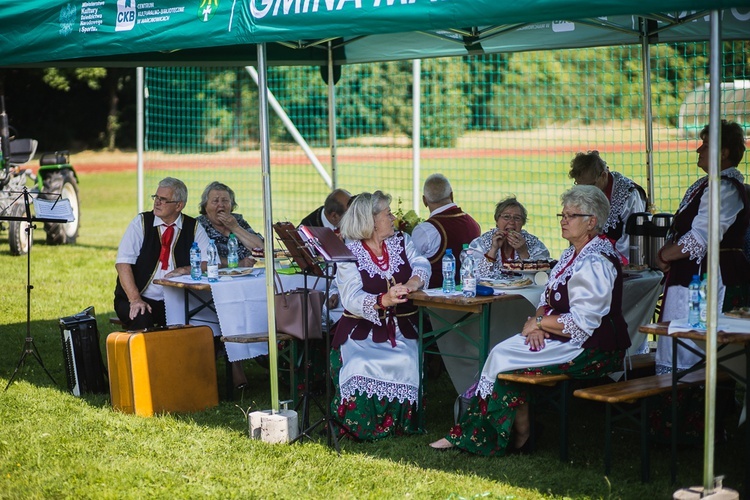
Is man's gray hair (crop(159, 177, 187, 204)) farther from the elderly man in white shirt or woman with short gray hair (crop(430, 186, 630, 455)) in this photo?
woman with short gray hair (crop(430, 186, 630, 455))

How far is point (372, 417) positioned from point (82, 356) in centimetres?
214

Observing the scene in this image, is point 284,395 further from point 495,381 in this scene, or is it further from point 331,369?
point 495,381

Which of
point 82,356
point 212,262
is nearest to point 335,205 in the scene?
point 212,262

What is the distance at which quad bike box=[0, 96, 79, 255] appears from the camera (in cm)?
1245

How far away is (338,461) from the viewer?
16.1 ft

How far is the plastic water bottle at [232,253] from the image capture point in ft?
21.8

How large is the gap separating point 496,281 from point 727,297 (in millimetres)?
1253

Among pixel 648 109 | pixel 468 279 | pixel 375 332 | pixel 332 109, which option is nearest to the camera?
pixel 468 279

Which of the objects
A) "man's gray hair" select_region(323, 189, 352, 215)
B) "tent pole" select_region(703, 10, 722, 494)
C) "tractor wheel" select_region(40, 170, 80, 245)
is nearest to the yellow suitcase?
"man's gray hair" select_region(323, 189, 352, 215)

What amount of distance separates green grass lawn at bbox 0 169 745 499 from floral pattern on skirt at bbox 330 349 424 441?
0.09 metres

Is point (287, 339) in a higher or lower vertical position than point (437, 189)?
lower

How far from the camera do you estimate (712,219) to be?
3.83 m

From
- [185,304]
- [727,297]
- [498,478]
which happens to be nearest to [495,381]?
[498,478]

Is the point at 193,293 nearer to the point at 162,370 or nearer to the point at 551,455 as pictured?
→ the point at 162,370
